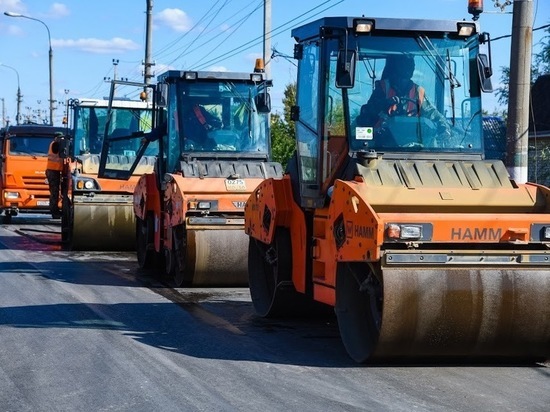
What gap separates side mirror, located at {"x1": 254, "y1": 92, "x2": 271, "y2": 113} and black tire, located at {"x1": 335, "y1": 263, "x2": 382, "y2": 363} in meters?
6.65

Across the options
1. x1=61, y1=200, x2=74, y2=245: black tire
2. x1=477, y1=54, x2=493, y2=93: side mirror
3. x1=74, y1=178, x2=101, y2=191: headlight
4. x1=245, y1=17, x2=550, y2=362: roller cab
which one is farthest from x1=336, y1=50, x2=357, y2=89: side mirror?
x1=61, y1=200, x2=74, y2=245: black tire

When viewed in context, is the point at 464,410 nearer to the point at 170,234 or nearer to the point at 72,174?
the point at 170,234

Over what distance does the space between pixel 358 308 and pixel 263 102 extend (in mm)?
6870

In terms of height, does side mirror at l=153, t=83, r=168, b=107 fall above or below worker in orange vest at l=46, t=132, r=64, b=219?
above

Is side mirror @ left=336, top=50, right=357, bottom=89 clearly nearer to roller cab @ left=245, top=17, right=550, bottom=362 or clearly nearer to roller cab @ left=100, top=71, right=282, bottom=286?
roller cab @ left=245, top=17, right=550, bottom=362

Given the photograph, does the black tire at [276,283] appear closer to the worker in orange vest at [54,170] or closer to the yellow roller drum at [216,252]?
the yellow roller drum at [216,252]

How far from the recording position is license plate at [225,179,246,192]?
46.6 ft

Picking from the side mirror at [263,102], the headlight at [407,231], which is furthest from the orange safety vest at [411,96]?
the side mirror at [263,102]

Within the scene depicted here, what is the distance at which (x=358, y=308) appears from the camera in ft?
28.8

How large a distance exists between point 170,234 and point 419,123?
6003 mm

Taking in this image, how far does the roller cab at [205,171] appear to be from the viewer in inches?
544

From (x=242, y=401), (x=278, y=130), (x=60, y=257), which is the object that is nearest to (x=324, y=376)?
(x=242, y=401)

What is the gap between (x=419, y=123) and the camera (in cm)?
960

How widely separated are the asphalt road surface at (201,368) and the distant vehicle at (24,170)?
1609 centimetres
